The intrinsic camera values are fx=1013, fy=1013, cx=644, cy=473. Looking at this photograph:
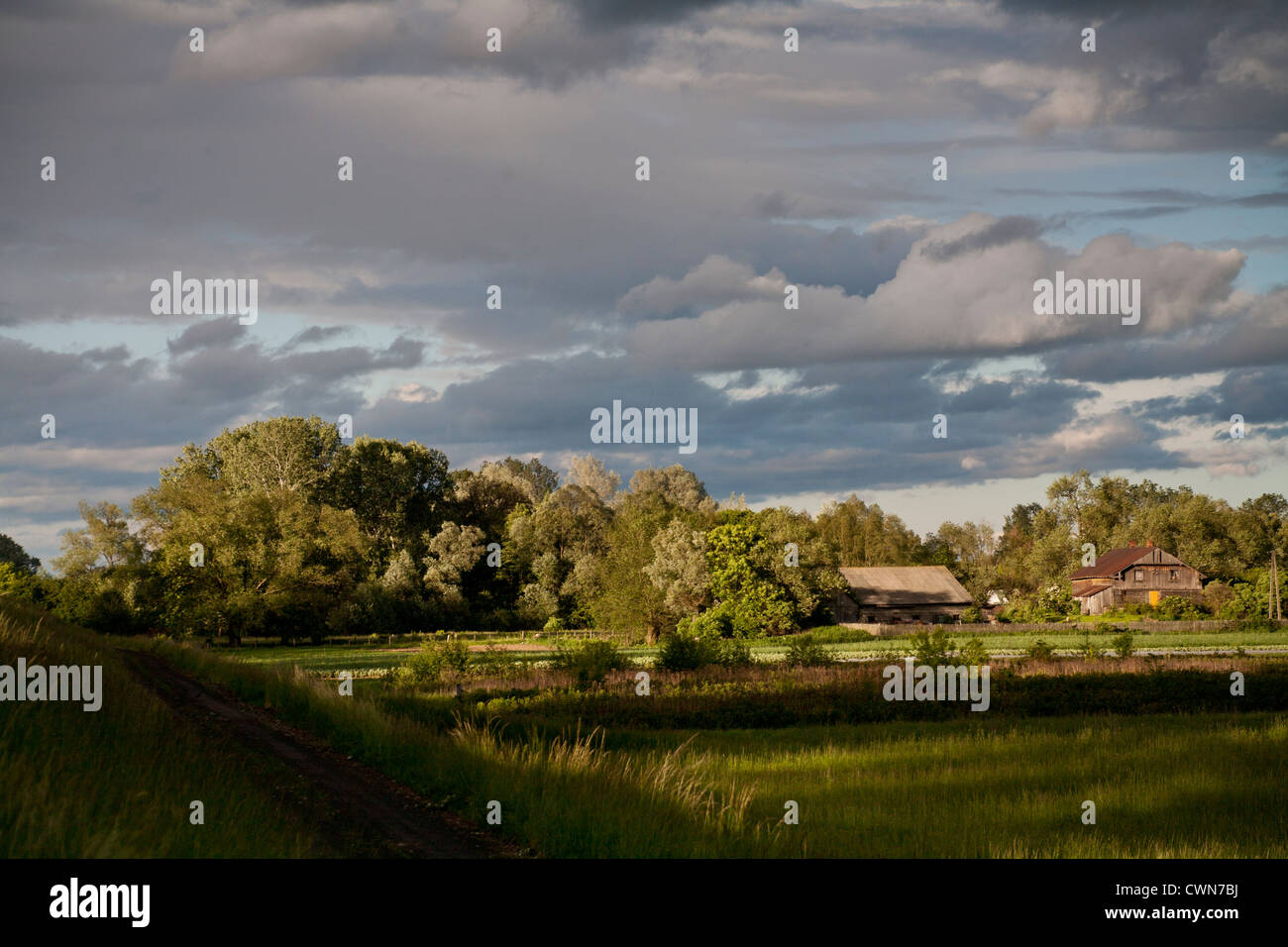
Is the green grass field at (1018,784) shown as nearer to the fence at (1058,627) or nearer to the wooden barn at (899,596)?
the fence at (1058,627)

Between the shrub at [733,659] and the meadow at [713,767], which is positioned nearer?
the meadow at [713,767]

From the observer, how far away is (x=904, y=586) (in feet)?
299

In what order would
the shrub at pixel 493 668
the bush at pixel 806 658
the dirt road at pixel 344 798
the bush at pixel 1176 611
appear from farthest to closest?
the bush at pixel 1176 611
the shrub at pixel 493 668
the bush at pixel 806 658
the dirt road at pixel 344 798

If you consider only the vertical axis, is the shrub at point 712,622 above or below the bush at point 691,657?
below

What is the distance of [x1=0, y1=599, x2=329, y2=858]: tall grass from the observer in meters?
7.84

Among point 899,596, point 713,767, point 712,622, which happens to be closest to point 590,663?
point 713,767

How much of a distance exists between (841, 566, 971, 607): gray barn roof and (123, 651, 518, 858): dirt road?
72.2m

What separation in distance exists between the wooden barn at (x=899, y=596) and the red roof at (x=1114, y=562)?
15.7m

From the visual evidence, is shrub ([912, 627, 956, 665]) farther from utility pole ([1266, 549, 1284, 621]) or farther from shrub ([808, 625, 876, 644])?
utility pole ([1266, 549, 1284, 621])

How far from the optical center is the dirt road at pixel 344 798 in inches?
458

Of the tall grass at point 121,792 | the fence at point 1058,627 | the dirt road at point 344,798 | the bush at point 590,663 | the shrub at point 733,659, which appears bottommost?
the fence at point 1058,627

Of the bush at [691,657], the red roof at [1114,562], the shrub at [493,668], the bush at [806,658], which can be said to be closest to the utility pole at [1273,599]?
the red roof at [1114,562]
